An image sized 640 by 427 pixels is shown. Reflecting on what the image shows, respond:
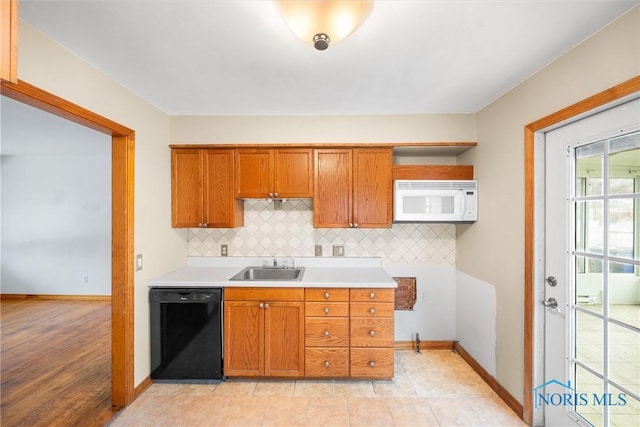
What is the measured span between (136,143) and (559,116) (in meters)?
3.02

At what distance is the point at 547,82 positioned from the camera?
1774 millimetres

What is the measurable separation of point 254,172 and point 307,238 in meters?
0.89

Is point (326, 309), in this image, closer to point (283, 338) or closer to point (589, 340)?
point (283, 338)

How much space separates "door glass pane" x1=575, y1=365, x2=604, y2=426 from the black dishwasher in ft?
8.34

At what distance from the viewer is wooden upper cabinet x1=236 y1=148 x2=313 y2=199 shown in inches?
106

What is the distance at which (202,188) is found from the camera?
2689 millimetres

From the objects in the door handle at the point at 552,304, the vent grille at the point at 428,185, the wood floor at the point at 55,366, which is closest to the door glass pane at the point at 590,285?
the door handle at the point at 552,304

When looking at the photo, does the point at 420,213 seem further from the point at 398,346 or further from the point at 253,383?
the point at 253,383

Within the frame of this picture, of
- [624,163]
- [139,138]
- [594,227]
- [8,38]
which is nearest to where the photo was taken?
[8,38]

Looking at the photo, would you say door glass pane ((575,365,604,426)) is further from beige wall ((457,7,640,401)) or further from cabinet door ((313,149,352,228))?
cabinet door ((313,149,352,228))

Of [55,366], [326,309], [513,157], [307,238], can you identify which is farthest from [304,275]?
[55,366]

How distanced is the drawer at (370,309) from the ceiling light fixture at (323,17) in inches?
77.0

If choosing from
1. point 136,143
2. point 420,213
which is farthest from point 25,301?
point 420,213

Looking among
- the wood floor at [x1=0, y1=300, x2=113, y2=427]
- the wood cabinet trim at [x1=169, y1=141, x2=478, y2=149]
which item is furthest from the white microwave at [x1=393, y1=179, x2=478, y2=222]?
the wood floor at [x1=0, y1=300, x2=113, y2=427]
